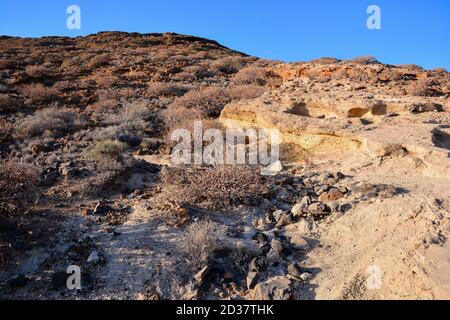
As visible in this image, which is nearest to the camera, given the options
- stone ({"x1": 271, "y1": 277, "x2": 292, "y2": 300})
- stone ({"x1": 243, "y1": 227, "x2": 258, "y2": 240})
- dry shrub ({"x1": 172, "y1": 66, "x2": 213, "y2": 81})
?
stone ({"x1": 271, "y1": 277, "x2": 292, "y2": 300})

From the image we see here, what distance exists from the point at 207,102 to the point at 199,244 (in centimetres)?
725

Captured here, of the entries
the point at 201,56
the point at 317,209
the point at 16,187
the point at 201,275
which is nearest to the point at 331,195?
the point at 317,209

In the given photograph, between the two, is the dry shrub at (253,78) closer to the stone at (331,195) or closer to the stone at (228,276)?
the stone at (331,195)

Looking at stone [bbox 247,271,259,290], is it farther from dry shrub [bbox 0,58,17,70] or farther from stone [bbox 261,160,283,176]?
dry shrub [bbox 0,58,17,70]

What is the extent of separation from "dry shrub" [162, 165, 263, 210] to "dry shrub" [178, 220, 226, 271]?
674 millimetres

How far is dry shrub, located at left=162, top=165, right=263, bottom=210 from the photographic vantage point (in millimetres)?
5137

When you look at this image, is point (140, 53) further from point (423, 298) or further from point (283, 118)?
point (423, 298)

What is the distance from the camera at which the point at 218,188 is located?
5254mm

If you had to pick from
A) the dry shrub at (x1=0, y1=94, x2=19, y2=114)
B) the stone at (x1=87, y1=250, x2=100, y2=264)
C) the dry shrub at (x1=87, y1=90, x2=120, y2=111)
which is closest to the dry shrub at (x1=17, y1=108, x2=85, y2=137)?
the dry shrub at (x1=87, y1=90, x2=120, y2=111)

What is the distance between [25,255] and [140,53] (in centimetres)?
2040

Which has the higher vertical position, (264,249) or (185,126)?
(185,126)

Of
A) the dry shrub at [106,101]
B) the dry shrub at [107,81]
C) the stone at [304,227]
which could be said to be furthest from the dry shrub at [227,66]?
the stone at [304,227]

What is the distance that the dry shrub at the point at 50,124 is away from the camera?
892 cm

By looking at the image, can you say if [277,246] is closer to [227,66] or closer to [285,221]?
[285,221]
